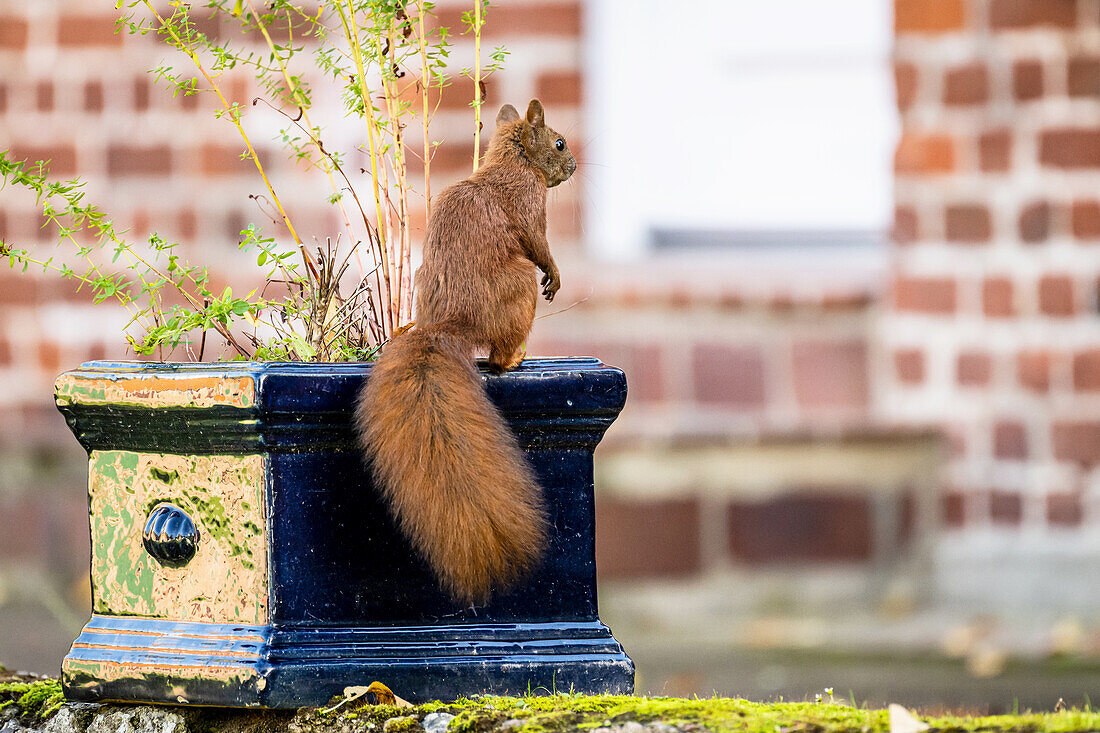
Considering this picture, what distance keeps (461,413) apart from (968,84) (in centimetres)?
365

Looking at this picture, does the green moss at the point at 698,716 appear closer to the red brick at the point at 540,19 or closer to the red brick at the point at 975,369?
the red brick at the point at 975,369

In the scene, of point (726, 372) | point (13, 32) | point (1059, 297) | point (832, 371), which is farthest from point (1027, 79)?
point (13, 32)

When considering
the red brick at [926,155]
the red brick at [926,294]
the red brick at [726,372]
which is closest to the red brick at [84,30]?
the red brick at [726,372]

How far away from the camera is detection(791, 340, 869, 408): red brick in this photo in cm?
524

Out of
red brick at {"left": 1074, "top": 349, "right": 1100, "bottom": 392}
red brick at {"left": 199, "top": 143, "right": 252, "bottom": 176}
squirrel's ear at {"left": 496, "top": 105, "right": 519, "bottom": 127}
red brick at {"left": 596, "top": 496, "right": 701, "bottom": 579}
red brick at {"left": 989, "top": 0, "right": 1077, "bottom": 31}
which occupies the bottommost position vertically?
red brick at {"left": 596, "top": 496, "right": 701, "bottom": 579}

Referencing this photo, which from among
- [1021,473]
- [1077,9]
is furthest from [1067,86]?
[1021,473]

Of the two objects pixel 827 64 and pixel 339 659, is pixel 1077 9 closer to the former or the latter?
pixel 827 64

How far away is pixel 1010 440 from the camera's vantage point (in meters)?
4.86

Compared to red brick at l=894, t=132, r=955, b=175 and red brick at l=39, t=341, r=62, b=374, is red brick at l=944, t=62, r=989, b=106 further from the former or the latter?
red brick at l=39, t=341, r=62, b=374

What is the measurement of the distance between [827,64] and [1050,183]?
109 cm

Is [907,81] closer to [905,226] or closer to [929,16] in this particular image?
[929,16]

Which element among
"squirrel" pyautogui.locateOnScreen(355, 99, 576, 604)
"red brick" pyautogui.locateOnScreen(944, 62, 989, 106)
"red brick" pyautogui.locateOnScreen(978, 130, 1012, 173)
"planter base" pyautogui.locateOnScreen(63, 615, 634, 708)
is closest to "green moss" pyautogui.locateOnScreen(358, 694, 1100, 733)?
"planter base" pyautogui.locateOnScreen(63, 615, 634, 708)

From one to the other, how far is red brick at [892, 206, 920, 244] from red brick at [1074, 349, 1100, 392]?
2.39 feet

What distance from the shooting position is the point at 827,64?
18.2 ft
